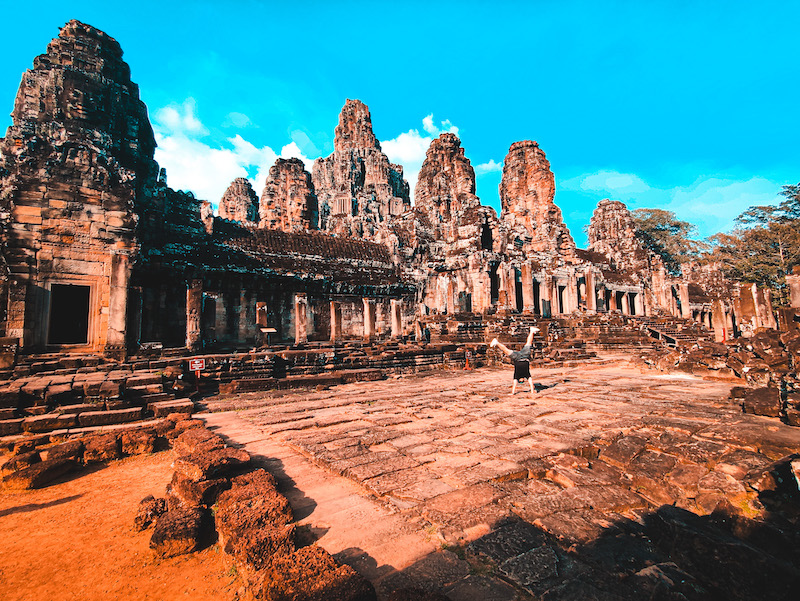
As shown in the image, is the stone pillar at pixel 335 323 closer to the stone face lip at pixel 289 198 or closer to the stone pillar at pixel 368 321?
the stone pillar at pixel 368 321

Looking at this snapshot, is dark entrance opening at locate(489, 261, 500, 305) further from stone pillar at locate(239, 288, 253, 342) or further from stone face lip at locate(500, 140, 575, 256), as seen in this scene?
stone pillar at locate(239, 288, 253, 342)

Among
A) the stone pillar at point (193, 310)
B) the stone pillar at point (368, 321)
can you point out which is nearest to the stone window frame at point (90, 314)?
the stone pillar at point (193, 310)

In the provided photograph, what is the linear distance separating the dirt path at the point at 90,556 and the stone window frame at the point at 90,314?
7840 mm

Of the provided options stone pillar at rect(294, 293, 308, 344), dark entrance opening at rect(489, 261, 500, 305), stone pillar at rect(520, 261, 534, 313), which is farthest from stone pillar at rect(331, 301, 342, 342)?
stone pillar at rect(520, 261, 534, 313)

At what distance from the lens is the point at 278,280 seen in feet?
55.2

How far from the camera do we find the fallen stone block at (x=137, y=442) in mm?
4887

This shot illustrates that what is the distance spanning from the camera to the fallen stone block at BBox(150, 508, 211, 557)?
104 inches

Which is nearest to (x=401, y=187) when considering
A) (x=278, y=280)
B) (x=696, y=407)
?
(x=278, y=280)

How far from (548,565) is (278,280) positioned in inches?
636

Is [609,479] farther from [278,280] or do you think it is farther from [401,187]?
[401,187]

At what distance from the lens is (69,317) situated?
12.6m

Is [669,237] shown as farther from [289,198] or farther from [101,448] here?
[101,448]

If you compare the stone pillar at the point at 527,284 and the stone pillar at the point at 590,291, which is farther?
the stone pillar at the point at 590,291

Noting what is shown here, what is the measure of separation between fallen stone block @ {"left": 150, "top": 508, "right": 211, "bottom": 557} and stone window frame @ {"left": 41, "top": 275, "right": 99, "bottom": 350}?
9825mm
